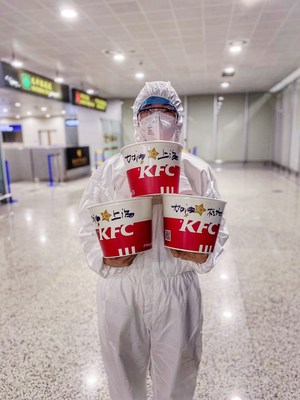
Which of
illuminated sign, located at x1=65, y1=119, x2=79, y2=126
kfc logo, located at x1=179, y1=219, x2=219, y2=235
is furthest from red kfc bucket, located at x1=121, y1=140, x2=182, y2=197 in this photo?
illuminated sign, located at x1=65, y1=119, x2=79, y2=126

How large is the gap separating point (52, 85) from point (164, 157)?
7.31 metres

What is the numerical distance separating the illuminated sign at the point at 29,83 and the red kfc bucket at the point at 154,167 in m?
5.66

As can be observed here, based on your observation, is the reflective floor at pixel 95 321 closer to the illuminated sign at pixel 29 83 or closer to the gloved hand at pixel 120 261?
the gloved hand at pixel 120 261

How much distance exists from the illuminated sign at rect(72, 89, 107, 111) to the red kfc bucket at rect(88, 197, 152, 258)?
8467 millimetres

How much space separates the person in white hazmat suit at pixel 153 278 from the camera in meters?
1.10

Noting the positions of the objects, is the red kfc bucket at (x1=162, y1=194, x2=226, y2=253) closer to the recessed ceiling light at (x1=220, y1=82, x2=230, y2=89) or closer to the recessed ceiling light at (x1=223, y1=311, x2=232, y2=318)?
the recessed ceiling light at (x1=223, y1=311, x2=232, y2=318)

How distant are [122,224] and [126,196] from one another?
0.75ft

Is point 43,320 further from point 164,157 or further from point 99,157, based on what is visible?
point 99,157

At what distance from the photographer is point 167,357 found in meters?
1.17

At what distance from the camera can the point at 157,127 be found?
1071 millimetres

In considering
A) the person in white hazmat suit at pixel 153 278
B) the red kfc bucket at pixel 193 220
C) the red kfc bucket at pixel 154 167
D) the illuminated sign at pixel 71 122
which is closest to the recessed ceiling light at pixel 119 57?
the illuminated sign at pixel 71 122

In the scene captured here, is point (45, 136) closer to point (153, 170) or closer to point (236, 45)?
point (236, 45)

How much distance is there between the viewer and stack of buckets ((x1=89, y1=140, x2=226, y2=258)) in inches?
35.4

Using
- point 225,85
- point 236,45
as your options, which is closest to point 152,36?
point 236,45
